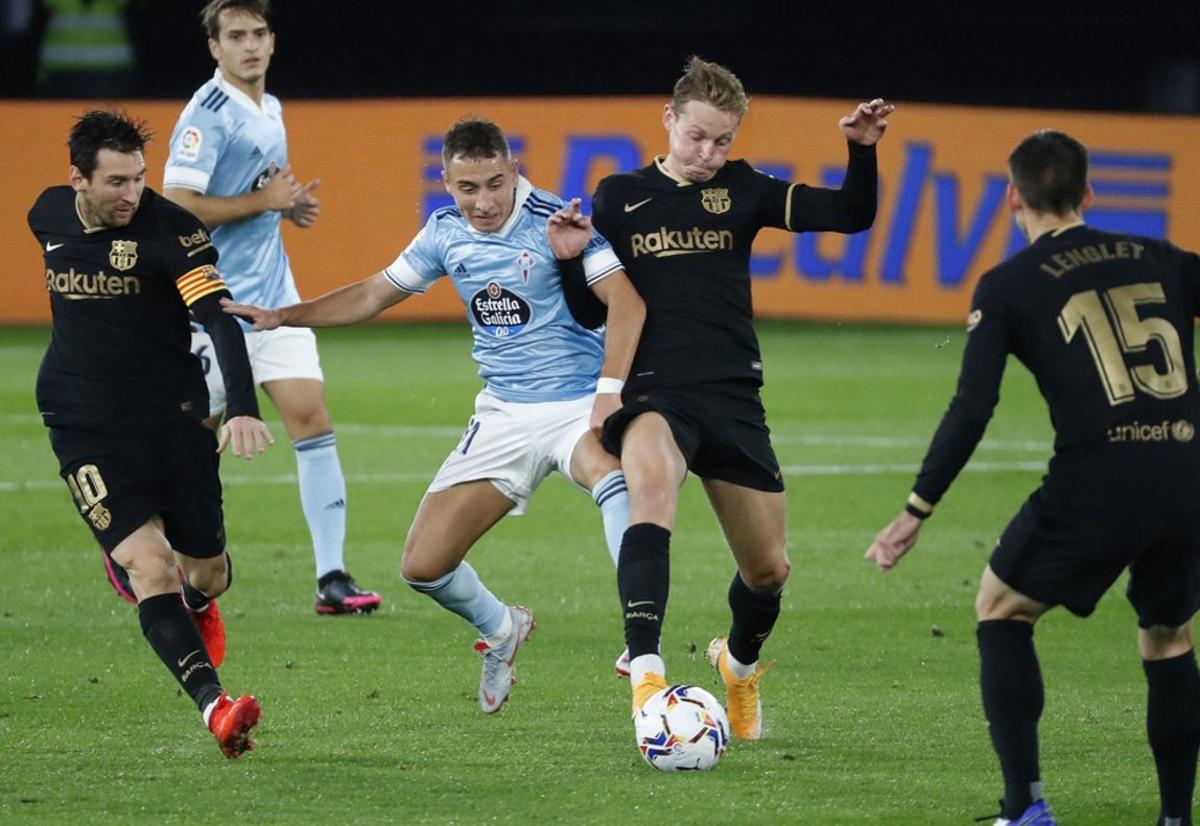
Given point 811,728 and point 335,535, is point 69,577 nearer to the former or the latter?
point 335,535

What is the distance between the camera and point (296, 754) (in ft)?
20.9

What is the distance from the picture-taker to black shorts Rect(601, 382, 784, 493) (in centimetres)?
A: 661

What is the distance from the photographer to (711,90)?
6.63 metres

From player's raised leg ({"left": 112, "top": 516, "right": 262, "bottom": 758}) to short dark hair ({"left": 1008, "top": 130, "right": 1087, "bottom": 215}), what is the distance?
2.60 metres

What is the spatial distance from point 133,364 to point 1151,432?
3231 millimetres

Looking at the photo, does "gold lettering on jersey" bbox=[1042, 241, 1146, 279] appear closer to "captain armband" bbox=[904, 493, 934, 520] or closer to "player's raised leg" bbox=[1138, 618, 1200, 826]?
"captain armband" bbox=[904, 493, 934, 520]

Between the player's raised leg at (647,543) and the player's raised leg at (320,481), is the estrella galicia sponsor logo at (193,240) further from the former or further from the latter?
the player's raised leg at (320,481)

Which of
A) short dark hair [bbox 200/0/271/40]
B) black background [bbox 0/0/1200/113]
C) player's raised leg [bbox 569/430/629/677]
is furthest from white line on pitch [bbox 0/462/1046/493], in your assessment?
black background [bbox 0/0/1200/113]

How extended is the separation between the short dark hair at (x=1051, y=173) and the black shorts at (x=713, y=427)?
1660 millimetres

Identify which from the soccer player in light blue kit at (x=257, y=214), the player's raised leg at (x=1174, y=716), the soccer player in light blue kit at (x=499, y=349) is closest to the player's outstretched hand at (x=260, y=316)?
the soccer player in light blue kit at (x=499, y=349)

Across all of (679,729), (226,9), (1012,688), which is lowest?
(679,729)

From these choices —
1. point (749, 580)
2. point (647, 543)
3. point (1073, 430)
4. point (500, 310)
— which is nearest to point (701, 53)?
point (500, 310)

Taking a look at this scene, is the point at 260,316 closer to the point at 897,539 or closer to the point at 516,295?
the point at 516,295

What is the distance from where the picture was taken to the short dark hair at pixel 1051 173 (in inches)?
203
